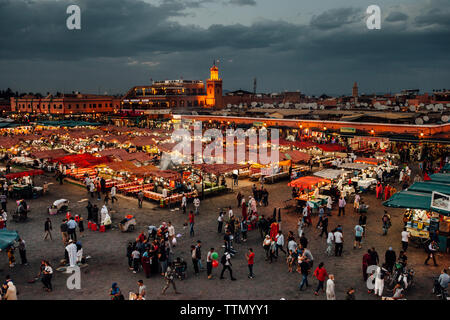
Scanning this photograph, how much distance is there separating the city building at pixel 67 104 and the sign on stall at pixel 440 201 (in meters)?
89.5

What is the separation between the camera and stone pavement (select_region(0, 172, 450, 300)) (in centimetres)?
1080

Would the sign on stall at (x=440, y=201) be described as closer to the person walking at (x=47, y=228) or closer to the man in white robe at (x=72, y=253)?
the man in white robe at (x=72, y=253)

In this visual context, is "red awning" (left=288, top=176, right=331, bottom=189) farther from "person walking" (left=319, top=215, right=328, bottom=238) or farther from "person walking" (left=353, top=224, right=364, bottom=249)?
"person walking" (left=353, top=224, right=364, bottom=249)

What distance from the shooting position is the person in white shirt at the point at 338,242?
1305 centimetres

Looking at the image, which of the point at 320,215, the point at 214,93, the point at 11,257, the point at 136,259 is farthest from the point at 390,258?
the point at 214,93

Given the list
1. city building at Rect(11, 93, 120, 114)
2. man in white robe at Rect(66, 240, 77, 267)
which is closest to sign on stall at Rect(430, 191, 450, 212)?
man in white robe at Rect(66, 240, 77, 267)

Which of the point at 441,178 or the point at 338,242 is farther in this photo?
the point at 441,178

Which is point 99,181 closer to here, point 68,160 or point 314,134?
point 68,160

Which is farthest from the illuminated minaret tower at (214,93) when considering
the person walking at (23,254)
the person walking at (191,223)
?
the person walking at (23,254)

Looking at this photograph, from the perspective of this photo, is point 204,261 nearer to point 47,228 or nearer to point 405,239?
point 47,228

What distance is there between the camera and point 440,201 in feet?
44.2

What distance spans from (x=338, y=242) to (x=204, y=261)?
16.7ft

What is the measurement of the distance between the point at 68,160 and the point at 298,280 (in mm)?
20509
